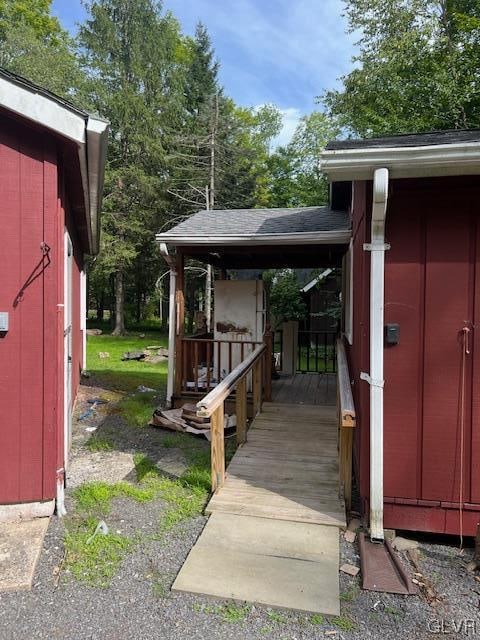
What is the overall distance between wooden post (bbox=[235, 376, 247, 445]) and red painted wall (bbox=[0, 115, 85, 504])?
1.96 m

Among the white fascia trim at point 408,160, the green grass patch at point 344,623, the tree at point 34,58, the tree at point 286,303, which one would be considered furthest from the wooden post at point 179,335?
the tree at point 34,58

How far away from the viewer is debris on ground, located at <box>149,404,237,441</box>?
18.7 ft

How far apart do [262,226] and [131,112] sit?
15.2 metres

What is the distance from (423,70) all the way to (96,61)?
45.5ft

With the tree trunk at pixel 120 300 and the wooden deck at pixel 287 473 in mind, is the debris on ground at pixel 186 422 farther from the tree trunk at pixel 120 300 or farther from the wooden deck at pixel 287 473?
the tree trunk at pixel 120 300

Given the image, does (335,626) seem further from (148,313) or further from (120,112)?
(148,313)

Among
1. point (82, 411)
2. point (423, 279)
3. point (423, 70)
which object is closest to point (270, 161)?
point (423, 70)

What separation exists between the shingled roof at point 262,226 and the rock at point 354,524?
3.48 m

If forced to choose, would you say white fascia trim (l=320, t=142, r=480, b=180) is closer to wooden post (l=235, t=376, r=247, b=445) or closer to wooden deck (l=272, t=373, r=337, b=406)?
wooden post (l=235, t=376, r=247, b=445)

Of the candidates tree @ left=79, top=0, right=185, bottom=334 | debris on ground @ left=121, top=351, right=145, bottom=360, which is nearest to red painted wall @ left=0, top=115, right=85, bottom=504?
debris on ground @ left=121, top=351, right=145, bottom=360

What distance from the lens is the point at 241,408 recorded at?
4672 millimetres

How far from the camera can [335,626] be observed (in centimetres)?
221

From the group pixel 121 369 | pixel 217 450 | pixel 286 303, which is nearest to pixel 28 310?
pixel 217 450

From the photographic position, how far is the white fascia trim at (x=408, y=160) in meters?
2.67
